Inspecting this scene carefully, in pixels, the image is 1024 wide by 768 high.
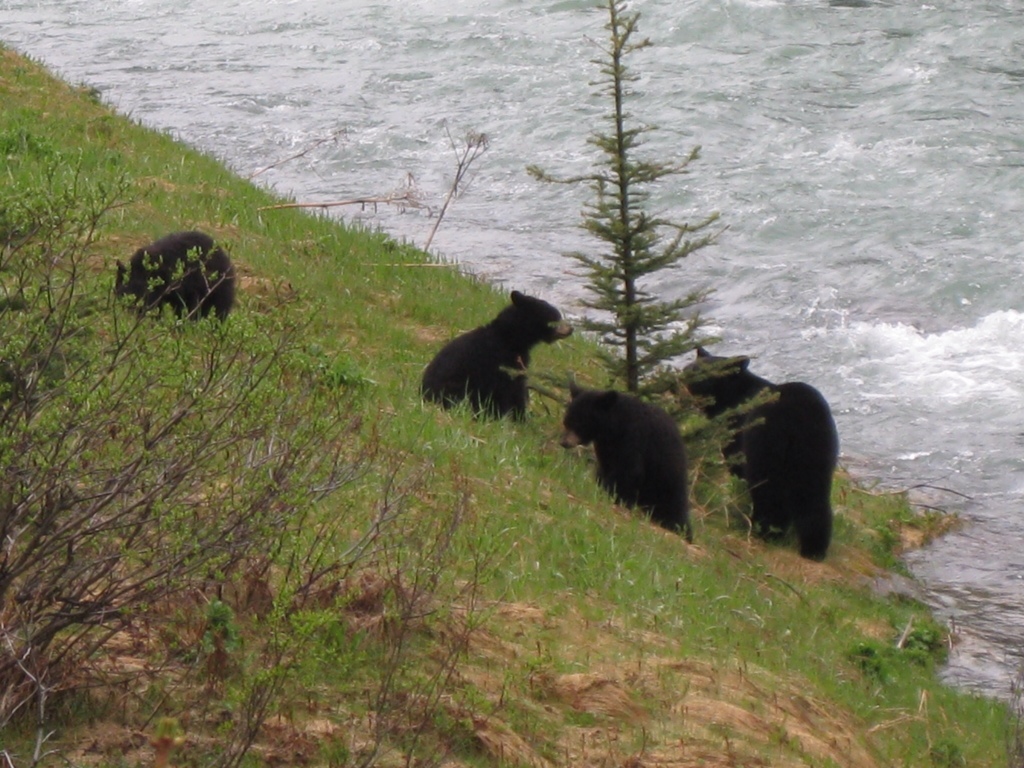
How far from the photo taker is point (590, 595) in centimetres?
698

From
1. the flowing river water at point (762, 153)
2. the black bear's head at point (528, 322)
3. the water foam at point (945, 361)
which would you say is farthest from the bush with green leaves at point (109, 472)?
the water foam at point (945, 361)

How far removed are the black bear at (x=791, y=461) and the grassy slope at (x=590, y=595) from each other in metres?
0.24

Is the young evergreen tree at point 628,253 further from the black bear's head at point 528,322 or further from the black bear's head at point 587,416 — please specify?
the black bear's head at point 587,416

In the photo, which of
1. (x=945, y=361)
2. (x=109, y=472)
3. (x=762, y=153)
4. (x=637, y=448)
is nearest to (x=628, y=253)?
(x=637, y=448)

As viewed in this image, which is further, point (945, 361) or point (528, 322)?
point (945, 361)

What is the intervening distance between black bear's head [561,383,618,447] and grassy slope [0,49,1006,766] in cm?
19

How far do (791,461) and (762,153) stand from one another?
1060 centimetres

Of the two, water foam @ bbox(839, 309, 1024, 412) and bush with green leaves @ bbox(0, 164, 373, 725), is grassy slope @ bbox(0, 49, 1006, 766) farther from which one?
water foam @ bbox(839, 309, 1024, 412)

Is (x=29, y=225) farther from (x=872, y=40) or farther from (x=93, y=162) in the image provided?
(x=872, y=40)

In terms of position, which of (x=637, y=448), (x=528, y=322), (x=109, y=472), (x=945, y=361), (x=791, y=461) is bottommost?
(x=945, y=361)

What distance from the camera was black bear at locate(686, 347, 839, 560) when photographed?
10.3 metres

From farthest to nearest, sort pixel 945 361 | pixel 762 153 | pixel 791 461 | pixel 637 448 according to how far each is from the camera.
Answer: pixel 762 153, pixel 945 361, pixel 791 461, pixel 637 448

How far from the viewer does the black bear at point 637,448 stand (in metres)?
9.55

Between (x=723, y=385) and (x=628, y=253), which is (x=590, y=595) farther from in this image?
(x=723, y=385)
